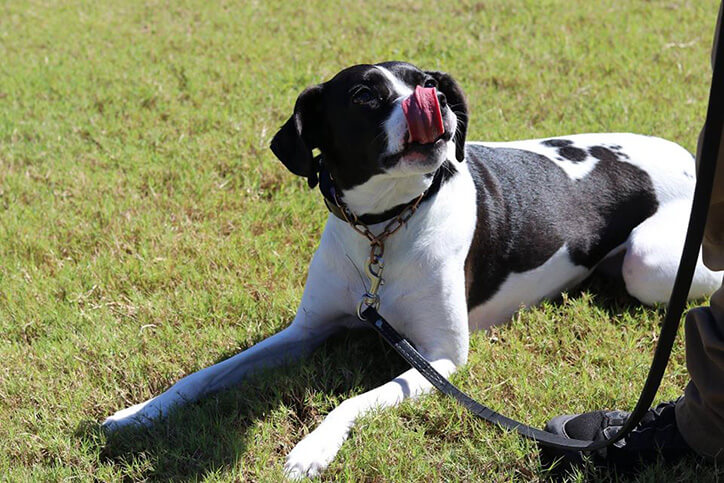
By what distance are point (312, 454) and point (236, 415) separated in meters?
0.42

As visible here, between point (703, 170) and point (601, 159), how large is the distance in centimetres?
193

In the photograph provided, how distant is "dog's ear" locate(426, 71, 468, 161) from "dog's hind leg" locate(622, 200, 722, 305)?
986 mm

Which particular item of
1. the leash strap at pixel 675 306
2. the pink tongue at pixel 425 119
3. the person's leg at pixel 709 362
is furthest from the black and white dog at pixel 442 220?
the person's leg at pixel 709 362

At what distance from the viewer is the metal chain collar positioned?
3094 millimetres

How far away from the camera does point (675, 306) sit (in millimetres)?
2096

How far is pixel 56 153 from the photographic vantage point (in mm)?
5352

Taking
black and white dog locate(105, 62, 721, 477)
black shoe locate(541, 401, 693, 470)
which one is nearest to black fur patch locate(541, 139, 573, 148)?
black and white dog locate(105, 62, 721, 477)

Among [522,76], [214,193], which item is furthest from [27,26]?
[522,76]

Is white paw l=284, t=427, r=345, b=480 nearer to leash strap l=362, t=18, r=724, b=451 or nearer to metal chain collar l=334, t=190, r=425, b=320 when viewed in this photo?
leash strap l=362, t=18, r=724, b=451

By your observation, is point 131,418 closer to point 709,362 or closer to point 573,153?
point 709,362

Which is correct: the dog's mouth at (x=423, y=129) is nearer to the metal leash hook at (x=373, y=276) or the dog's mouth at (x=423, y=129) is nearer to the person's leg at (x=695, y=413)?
the metal leash hook at (x=373, y=276)

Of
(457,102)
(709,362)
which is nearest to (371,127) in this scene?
(457,102)

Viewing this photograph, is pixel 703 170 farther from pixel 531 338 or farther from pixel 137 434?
pixel 137 434

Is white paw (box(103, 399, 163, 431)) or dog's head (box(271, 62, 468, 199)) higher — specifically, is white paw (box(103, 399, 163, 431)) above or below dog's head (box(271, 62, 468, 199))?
below
